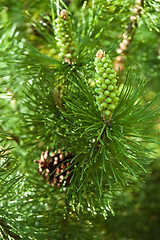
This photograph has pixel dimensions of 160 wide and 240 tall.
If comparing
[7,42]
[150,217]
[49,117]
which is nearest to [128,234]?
[150,217]

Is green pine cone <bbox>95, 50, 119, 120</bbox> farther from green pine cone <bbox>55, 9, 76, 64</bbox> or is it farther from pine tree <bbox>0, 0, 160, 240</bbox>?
green pine cone <bbox>55, 9, 76, 64</bbox>

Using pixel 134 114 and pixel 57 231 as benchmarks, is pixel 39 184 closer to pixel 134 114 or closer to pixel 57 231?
pixel 57 231

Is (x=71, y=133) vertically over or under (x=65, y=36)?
under

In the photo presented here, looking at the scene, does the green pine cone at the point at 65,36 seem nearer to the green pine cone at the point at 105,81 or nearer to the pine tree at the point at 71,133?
the pine tree at the point at 71,133

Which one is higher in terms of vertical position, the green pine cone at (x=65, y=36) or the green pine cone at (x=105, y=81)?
the green pine cone at (x=65, y=36)

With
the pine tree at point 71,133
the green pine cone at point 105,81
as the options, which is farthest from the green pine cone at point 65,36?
the green pine cone at point 105,81

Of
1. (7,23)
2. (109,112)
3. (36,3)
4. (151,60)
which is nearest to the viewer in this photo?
(109,112)
